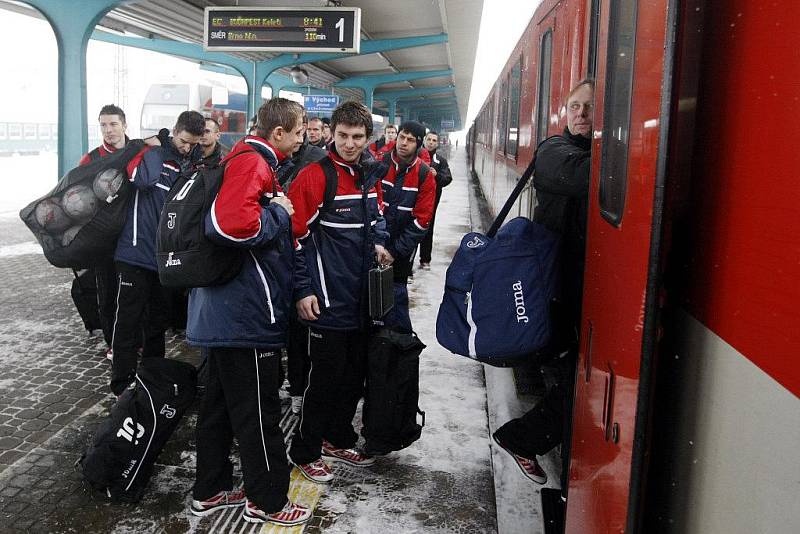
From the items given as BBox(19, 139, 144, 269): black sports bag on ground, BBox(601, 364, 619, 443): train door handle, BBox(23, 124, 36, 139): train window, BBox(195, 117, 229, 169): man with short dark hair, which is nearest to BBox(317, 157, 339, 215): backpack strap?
BBox(19, 139, 144, 269): black sports bag on ground

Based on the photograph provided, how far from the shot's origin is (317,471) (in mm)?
3539

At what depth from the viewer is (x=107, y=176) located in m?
4.29

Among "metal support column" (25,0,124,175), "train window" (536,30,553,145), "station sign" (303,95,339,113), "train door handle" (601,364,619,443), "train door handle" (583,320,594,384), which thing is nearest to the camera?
"train door handle" (601,364,619,443)

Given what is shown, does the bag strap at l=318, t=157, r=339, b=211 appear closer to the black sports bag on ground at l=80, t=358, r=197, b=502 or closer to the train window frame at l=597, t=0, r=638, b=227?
the black sports bag on ground at l=80, t=358, r=197, b=502

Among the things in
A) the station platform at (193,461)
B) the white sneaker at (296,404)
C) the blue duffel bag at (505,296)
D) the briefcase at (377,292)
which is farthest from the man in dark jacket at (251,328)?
the white sneaker at (296,404)

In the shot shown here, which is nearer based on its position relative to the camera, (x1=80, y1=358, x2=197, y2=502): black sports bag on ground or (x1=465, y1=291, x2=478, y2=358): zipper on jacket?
(x1=465, y1=291, x2=478, y2=358): zipper on jacket

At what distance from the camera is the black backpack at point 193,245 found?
2775mm

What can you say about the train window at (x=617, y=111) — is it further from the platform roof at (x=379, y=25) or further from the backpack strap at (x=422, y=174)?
the platform roof at (x=379, y=25)

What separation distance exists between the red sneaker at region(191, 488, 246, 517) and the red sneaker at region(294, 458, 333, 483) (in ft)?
1.21

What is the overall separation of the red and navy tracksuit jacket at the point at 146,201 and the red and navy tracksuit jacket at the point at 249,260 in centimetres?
139

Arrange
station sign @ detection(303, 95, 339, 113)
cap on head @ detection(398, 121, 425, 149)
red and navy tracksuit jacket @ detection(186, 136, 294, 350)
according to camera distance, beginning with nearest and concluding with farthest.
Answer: red and navy tracksuit jacket @ detection(186, 136, 294, 350) < cap on head @ detection(398, 121, 425, 149) < station sign @ detection(303, 95, 339, 113)

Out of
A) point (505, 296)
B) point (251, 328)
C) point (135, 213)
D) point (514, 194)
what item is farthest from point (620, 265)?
point (135, 213)

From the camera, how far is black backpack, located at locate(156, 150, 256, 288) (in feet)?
9.11

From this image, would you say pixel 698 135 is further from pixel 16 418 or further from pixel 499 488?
pixel 16 418
